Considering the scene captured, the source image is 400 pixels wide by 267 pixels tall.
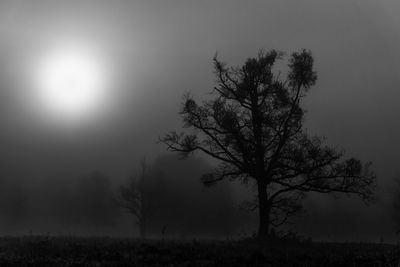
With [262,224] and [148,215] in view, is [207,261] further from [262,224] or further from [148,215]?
[148,215]

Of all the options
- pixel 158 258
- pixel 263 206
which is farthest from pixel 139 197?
pixel 158 258

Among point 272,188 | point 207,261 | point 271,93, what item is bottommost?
point 207,261

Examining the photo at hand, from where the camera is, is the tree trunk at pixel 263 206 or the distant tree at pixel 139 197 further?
the distant tree at pixel 139 197

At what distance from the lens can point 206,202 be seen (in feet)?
241

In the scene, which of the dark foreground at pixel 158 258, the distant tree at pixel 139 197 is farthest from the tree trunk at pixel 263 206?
the distant tree at pixel 139 197

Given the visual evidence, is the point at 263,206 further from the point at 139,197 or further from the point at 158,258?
the point at 139,197

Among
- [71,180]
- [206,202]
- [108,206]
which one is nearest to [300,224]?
[206,202]

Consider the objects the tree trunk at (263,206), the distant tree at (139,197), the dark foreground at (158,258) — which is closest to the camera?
the dark foreground at (158,258)

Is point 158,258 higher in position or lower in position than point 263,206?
lower

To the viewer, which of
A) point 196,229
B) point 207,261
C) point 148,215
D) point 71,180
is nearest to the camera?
point 207,261

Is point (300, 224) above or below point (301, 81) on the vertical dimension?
below

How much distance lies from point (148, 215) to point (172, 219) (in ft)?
14.0

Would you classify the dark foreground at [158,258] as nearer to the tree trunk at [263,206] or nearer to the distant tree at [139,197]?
the tree trunk at [263,206]

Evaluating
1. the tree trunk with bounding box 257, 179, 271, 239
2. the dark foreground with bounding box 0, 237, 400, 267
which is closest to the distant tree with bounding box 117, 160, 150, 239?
the tree trunk with bounding box 257, 179, 271, 239
